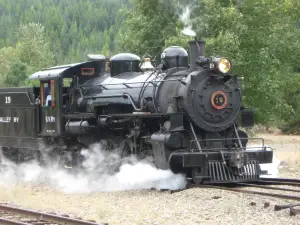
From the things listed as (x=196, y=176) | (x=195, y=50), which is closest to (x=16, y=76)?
(x=195, y=50)

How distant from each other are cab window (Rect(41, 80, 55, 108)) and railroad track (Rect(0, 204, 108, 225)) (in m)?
5.00

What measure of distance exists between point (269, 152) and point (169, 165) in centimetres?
222

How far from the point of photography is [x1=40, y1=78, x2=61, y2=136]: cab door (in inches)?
586

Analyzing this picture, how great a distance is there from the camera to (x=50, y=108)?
15.2m

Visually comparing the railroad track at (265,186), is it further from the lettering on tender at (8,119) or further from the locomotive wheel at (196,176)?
the lettering on tender at (8,119)

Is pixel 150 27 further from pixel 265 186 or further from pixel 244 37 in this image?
pixel 265 186

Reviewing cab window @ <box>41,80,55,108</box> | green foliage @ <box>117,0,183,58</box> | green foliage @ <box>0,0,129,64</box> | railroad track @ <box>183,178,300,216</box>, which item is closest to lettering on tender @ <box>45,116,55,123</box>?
cab window @ <box>41,80,55,108</box>

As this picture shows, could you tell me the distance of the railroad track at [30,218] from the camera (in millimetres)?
8681

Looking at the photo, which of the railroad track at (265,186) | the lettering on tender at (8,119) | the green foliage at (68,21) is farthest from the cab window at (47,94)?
the green foliage at (68,21)

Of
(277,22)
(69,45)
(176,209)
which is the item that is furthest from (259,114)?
(69,45)

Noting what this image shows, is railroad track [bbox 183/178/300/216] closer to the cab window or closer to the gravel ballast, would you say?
the gravel ballast

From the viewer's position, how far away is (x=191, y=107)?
39.7ft

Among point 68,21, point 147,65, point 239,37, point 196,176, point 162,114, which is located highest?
point 68,21

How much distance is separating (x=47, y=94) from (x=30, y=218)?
248 inches
